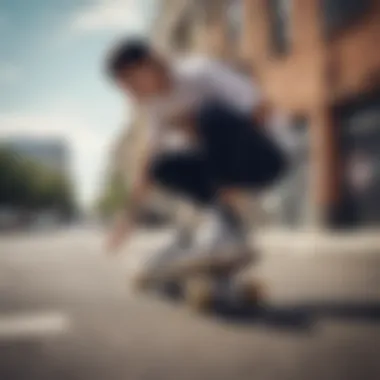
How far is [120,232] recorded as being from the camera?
4.21 ft

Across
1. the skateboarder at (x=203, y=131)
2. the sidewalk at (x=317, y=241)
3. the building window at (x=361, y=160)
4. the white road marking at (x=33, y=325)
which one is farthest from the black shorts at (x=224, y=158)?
the white road marking at (x=33, y=325)

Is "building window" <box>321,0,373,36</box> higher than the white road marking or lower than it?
higher

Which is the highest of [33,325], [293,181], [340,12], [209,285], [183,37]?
[340,12]

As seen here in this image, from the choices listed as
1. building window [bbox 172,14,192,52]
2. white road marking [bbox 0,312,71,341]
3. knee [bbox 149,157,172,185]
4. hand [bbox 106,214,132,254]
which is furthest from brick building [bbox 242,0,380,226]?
white road marking [bbox 0,312,71,341]

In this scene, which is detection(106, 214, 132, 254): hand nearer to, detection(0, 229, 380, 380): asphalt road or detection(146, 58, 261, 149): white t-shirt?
detection(0, 229, 380, 380): asphalt road

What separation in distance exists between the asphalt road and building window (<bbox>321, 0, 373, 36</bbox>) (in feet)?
1.73

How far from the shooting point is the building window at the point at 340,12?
1384mm

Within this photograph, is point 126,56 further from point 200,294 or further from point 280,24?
point 200,294

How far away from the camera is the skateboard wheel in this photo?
132cm

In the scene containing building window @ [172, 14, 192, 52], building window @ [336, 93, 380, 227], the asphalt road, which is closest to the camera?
the asphalt road

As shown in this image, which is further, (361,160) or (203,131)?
(361,160)

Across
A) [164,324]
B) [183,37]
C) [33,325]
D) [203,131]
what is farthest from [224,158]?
[33,325]

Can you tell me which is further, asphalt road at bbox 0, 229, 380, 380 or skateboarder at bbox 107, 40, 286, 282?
skateboarder at bbox 107, 40, 286, 282

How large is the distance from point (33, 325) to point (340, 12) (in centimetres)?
98
